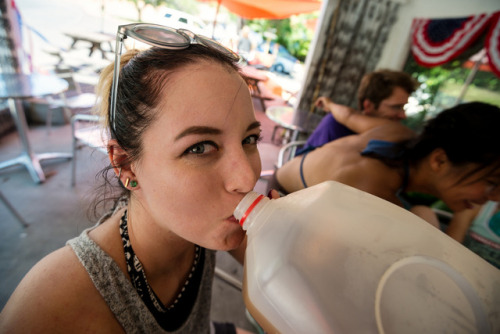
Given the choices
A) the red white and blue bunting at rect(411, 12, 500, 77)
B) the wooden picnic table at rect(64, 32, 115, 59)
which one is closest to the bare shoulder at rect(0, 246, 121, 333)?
the red white and blue bunting at rect(411, 12, 500, 77)

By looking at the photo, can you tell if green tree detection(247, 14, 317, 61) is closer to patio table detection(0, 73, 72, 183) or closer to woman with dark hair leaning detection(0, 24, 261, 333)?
patio table detection(0, 73, 72, 183)

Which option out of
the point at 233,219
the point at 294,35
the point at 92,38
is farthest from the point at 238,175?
the point at 294,35

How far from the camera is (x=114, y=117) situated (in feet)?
2.59

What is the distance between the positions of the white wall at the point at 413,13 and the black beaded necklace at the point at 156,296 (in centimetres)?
518

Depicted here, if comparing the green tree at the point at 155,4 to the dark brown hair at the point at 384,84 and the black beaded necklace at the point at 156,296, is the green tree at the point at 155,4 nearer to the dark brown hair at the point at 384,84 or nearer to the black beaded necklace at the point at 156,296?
the dark brown hair at the point at 384,84

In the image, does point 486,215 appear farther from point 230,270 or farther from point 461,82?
point 461,82

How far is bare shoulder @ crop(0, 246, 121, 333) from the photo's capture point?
0.61 meters

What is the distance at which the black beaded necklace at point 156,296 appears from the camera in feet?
2.74

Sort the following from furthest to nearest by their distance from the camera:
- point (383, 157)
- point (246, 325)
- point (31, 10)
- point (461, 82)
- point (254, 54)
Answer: point (31, 10), point (254, 54), point (461, 82), point (246, 325), point (383, 157)

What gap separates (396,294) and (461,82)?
4895mm

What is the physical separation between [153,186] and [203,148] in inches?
7.5

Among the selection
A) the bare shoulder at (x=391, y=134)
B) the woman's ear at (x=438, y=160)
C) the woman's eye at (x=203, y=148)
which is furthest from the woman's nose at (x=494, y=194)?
the woman's eye at (x=203, y=148)

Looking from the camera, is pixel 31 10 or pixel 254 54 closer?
pixel 254 54

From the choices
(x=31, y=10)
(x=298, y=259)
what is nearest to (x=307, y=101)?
(x=298, y=259)
